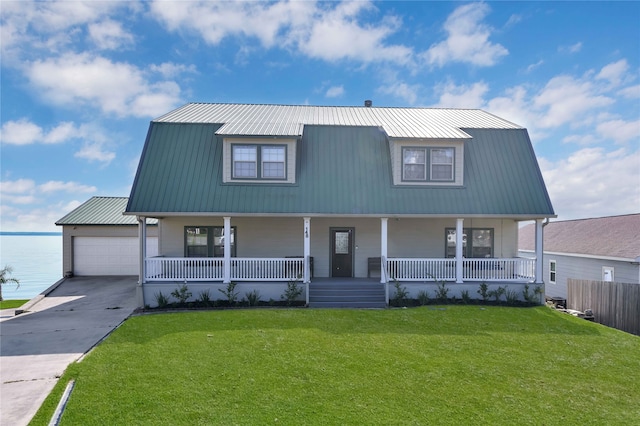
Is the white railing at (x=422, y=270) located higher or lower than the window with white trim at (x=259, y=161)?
lower

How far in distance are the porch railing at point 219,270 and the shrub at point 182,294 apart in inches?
15.5

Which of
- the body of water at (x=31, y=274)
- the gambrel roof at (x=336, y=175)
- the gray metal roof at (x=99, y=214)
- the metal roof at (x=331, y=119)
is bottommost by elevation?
the body of water at (x=31, y=274)

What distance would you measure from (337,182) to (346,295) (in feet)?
13.9

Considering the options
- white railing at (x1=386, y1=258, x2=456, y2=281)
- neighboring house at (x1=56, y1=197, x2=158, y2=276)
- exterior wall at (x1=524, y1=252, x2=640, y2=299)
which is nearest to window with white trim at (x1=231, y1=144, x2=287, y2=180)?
white railing at (x1=386, y1=258, x2=456, y2=281)

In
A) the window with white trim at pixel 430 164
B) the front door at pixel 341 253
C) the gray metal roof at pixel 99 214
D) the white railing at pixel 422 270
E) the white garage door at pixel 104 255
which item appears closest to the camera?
the white railing at pixel 422 270

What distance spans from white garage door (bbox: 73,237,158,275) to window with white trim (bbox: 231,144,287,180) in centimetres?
875

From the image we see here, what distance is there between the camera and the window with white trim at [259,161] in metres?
13.0

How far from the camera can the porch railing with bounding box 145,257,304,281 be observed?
40.8 feet

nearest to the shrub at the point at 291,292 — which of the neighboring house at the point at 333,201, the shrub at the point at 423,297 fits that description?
the neighboring house at the point at 333,201

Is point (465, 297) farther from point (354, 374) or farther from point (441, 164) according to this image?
point (354, 374)

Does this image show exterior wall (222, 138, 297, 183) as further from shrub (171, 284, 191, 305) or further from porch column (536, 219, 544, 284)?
porch column (536, 219, 544, 284)

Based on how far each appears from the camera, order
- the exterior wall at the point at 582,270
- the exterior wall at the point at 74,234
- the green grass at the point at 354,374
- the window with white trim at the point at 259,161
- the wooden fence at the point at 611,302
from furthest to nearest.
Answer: the exterior wall at the point at 74,234 → the exterior wall at the point at 582,270 → the window with white trim at the point at 259,161 → the wooden fence at the point at 611,302 → the green grass at the point at 354,374

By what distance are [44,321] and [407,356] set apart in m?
10.9

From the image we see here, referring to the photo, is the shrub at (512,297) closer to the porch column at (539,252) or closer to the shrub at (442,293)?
the porch column at (539,252)
